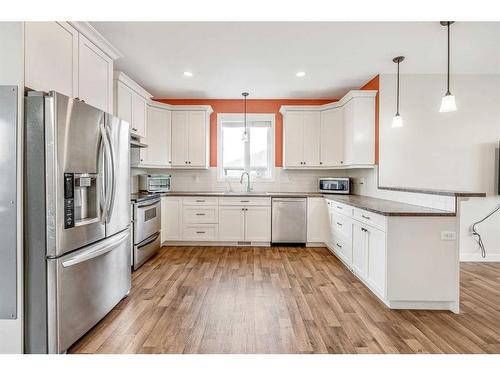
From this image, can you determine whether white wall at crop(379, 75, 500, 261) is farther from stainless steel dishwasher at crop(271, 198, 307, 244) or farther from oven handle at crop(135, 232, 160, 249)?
oven handle at crop(135, 232, 160, 249)

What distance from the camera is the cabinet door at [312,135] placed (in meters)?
4.66

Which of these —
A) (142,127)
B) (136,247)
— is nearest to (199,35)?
(142,127)

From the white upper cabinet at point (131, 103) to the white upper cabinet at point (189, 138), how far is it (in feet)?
2.15

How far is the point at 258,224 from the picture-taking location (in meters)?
4.38

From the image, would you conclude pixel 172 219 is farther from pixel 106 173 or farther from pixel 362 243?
pixel 362 243

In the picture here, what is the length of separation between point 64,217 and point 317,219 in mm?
3570

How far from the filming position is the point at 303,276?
312 centimetres

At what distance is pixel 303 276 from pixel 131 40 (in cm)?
330

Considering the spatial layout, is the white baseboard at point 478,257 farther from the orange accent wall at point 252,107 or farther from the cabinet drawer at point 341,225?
the orange accent wall at point 252,107

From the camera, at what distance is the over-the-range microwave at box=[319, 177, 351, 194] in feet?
14.6

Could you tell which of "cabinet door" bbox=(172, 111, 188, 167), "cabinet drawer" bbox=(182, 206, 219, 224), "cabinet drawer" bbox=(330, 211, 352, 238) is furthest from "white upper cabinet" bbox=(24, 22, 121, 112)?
"cabinet drawer" bbox=(330, 211, 352, 238)

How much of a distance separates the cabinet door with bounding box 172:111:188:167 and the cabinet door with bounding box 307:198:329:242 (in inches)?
91.8

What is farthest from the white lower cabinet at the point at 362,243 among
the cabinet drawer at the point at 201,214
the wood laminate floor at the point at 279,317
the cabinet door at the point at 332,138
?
the cabinet drawer at the point at 201,214

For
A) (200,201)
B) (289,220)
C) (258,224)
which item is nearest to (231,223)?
(258,224)
